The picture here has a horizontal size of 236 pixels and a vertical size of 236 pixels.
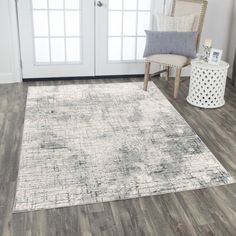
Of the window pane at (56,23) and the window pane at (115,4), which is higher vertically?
the window pane at (115,4)

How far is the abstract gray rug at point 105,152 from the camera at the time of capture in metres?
2.45

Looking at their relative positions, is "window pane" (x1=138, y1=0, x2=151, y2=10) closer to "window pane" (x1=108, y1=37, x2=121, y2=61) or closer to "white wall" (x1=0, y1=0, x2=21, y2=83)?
"window pane" (x1=108, y1=37, x2=121, y2=61)

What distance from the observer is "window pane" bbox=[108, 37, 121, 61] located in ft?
14.9

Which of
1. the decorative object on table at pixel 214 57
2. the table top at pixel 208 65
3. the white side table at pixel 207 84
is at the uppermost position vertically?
the decorative object on table at pixel 214 57

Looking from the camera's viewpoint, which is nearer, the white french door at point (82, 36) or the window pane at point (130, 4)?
the white french door at point (82, 36)

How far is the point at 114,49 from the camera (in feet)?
15.0

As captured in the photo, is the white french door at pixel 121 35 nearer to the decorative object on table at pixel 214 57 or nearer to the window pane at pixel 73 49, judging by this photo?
the window pane at pixel 73 49

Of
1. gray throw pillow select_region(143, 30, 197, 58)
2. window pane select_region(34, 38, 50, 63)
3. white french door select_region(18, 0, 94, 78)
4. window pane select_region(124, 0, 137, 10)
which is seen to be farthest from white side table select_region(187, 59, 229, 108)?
window pane select_region(34, 38, 50, 63)

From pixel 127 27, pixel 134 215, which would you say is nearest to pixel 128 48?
pixel 127 27

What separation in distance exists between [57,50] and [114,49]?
27.7 inches

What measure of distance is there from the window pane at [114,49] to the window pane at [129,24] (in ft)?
0.45

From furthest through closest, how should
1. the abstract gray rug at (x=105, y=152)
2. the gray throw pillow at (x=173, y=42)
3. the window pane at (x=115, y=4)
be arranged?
the window pane at (x=115, y=4), the gray throw pillow at (x=173, y=42), the abstract gray rug at (x=105, y=152)

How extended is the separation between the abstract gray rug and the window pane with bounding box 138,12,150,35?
3.21ft

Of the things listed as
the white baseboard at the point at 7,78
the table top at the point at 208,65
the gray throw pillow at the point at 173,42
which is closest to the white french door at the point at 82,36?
the white baseboard at the point at 7,78
